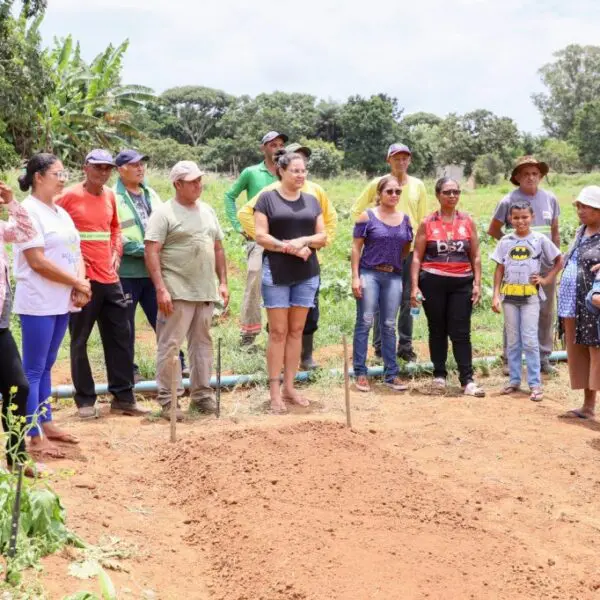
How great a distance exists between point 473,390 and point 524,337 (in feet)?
2.06

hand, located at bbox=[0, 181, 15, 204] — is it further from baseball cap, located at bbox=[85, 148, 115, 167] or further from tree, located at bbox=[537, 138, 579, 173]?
tree, located at bbox=[537, 138, 579, 173]

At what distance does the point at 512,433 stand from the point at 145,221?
3.33m

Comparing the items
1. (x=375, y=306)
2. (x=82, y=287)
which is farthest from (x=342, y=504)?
(x=375, y=306)

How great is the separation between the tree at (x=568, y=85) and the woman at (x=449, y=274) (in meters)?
60.3

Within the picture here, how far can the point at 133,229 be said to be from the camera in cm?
640

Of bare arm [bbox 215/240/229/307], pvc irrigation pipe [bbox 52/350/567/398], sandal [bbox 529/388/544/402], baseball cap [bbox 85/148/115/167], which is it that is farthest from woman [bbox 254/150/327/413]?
sandal [bbox 529/388/544/402]

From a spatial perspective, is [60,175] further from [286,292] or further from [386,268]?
[386,268]

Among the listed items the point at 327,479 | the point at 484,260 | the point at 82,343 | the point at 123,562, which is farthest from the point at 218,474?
the point at 484,260

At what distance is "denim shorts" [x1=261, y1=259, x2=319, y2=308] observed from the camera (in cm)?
609

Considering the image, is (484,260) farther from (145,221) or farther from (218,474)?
(218,474)

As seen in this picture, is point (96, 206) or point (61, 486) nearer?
point (61, 486)

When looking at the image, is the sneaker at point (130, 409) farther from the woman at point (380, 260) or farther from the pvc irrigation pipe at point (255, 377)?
the woman at point (380, 260)

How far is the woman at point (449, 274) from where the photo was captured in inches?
267

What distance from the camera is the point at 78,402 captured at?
5953 millimetres
